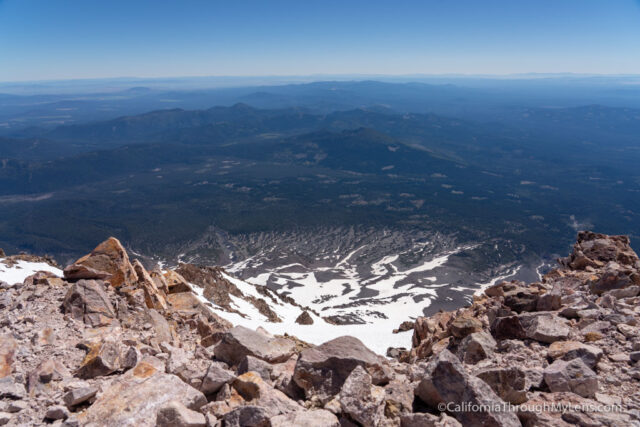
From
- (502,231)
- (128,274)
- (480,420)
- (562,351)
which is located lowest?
(502,231)

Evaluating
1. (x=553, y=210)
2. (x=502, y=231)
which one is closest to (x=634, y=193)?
(x=553, y=210)

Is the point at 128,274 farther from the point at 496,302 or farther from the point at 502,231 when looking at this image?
the point at 502,231

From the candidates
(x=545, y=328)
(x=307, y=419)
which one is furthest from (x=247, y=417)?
(x=545, y=328)

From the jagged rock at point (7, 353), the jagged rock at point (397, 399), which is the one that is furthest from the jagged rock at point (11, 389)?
the jagged rock at point (397, 399)

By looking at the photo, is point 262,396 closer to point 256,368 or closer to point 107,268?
point 256,368

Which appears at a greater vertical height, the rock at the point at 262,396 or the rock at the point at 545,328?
the rock at the point at 262,396

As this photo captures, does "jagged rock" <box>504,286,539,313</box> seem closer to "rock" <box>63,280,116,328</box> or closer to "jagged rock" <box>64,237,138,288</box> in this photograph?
"rock" <box>63,280,116,328</box>

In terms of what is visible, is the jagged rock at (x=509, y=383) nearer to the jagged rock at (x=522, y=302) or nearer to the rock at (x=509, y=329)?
the rock at (x=509, y=329)
